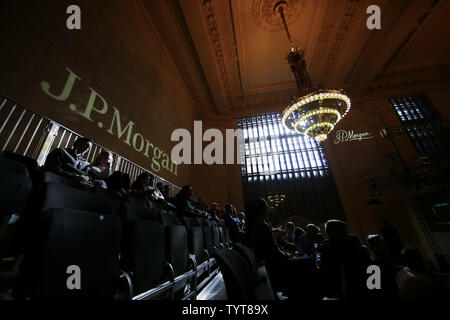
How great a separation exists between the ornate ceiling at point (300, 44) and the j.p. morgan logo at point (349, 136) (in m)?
1.89

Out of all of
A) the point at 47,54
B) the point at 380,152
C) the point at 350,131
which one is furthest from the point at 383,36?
the point at 47,54

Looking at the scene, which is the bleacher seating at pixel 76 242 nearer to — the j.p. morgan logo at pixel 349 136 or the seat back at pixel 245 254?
the seat back at pixel 245 254

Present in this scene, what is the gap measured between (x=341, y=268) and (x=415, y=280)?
930mm

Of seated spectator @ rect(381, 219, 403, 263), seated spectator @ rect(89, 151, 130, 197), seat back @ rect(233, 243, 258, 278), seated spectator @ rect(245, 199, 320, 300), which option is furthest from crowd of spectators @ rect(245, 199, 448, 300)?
seated spectator @ rect(381, 219, 403, 263)

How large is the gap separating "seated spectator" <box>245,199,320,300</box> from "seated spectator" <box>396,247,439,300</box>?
890 mm

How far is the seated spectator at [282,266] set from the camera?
1646mm

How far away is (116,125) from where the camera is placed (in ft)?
12.0

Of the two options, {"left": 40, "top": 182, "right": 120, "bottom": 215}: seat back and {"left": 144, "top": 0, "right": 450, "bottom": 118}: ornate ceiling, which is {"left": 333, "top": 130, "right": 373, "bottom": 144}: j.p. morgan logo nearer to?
{"left": 144, "top": 0, "right": 450, "bottom": 118}: ornate ceiling

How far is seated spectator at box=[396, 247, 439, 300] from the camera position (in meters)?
1.62

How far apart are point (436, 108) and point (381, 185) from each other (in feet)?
14.7

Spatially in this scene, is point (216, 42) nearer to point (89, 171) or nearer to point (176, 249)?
point (89, 171)

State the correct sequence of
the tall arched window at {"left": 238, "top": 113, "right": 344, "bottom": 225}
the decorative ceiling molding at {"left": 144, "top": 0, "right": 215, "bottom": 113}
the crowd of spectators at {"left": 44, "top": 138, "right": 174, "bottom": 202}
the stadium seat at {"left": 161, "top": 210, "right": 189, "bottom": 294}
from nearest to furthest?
the stadium seat at {"left": 161, "top": 210, "right": 189, "bottom": 294} → the crowd of spectators at {"left": 44, "top": 138, "right": 174, "bottom": 202} → the decorative ceiling molding at {"left": 144, "top": 0, "right": 215, "bottom": 113} → the tall arched window at {"left": 238, "top": 113, "right": 344, "bottom": 225}

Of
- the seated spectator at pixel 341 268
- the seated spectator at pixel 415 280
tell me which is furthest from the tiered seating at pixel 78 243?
the seated spectator at pixel 415 280

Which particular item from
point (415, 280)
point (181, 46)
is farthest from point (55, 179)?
point (181, 46)
